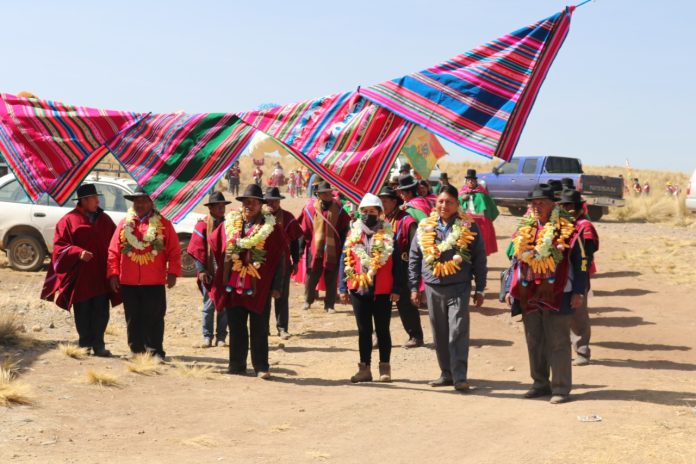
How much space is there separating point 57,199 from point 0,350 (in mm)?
2174

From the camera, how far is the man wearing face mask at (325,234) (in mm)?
14195

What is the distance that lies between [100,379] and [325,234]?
18.3ft

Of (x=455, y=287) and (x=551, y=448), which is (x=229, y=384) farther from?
(x=551, y=448)

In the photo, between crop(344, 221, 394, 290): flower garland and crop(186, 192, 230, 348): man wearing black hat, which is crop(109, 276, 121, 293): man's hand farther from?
crop(344, 221, 394, 290): flower garland

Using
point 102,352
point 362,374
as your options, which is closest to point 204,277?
point 102,352

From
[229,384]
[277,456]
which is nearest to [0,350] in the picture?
[229,384]

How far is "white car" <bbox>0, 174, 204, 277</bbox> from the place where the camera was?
17.1 m

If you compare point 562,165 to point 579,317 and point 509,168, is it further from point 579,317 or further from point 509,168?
point 579,317

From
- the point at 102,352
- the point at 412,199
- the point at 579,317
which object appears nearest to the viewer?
the point at 102,352

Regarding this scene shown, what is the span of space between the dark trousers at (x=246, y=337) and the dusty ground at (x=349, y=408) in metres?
0.21

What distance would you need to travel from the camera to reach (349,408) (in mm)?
8633

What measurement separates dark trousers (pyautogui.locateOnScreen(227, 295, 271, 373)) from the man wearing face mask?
13.7ft

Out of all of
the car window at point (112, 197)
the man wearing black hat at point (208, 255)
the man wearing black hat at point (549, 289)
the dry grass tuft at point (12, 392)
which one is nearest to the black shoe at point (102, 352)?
the man wearing black hat at point (208, 255)

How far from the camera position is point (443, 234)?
948 cm
